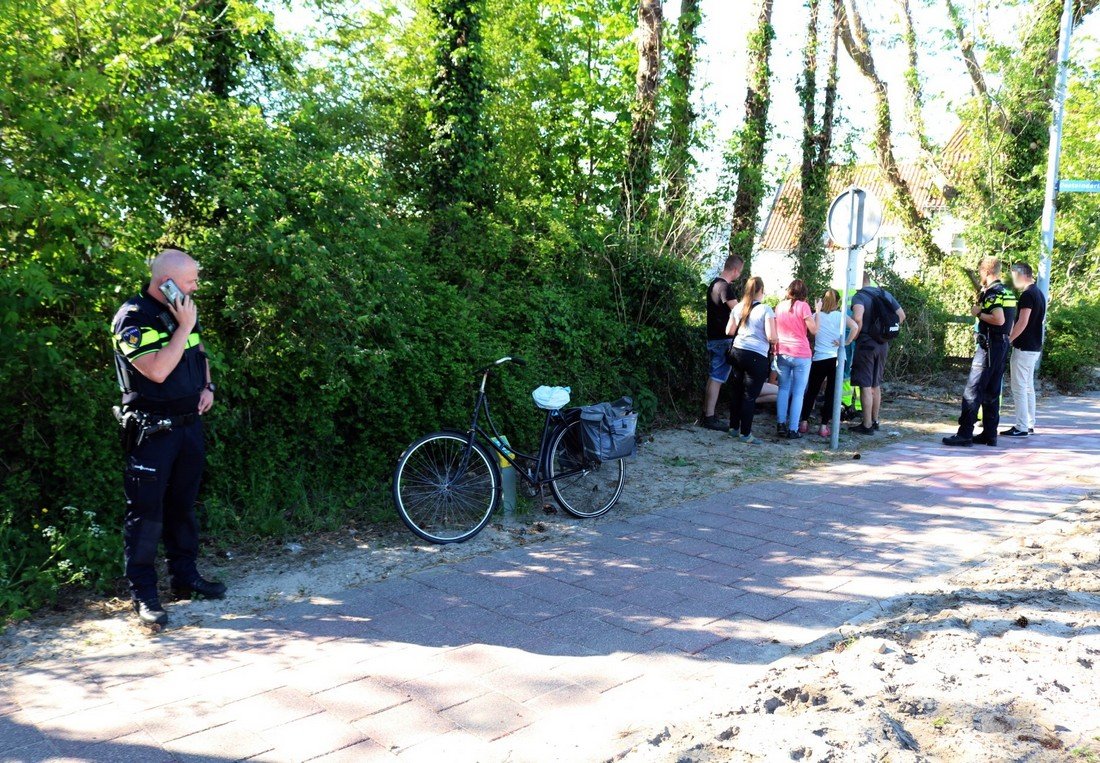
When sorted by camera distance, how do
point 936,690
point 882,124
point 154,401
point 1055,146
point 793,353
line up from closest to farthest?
point 936,690, point 154,401, point 793,353, point 1055,146, point 882,124

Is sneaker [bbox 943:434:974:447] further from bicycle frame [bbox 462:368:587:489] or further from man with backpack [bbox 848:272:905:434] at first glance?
bicycle frame [bbox 462:368:587:489]

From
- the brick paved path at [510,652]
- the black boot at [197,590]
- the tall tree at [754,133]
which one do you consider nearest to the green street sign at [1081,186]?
the tall tree at [754,133]

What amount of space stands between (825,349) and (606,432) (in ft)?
15.7

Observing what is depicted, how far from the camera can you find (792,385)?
1031cm

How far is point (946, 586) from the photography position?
18.2 ft

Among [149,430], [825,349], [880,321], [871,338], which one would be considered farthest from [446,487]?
[880,321]

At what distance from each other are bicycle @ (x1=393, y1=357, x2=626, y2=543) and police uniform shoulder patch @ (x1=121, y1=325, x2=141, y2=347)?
6.74ft

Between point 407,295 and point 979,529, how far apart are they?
4.92m

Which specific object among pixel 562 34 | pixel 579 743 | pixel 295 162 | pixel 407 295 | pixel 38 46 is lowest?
pixel 579 743

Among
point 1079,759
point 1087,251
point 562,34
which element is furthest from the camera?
point 1087,251

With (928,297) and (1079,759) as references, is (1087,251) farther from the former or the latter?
(1079,759)

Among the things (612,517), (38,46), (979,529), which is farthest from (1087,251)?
(38,46)

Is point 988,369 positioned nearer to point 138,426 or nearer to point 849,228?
point 849,228

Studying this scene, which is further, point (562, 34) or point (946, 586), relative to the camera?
point (562, 34)
